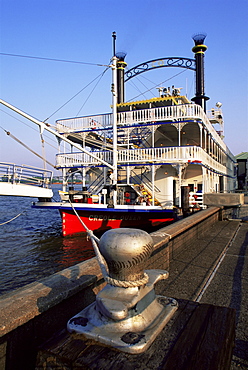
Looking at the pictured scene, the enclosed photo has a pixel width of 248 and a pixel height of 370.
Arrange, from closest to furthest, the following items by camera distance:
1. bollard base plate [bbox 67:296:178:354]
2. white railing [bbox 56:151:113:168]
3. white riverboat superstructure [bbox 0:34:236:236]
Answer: bollard base plate [bbox 67:296:178:354] < white riverboat superstructure [bbox 0:34:236:236] < white railing [bbox 56:151:113:168]

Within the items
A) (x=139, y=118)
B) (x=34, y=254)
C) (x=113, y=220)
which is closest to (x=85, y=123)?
(x=139, y=118)

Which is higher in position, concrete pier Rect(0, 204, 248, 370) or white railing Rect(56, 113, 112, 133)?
white railing Rect(56, 113, 112, 133)

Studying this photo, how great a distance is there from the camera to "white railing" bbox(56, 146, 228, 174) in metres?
16.3

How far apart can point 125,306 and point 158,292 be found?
231cm

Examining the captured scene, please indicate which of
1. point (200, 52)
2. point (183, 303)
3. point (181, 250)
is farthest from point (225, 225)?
point (200, 52)

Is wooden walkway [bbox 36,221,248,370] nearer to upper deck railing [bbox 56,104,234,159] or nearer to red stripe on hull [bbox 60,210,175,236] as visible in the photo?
red stripe on hull [bbox 60,210,175,236]

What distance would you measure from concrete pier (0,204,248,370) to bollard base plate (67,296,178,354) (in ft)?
0.34

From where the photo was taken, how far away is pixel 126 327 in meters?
1.76

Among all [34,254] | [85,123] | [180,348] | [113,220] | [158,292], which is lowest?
[34,254]

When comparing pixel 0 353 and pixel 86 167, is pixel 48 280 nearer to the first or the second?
pixel 0 353

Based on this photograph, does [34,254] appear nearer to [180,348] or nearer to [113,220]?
[113,220]

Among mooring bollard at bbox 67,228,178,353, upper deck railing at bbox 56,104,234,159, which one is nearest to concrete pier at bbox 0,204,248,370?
mooring bollard at bbox 67,228,178,353

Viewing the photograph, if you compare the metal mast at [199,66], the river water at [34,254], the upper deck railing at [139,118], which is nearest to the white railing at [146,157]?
the upper deck railing at [139,118]

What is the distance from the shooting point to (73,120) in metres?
20.0
